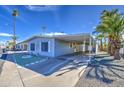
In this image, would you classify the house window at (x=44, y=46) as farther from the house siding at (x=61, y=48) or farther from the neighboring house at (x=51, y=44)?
the house siding at (x=61, y=48)

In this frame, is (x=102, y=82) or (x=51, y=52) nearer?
(x=102, y=82)

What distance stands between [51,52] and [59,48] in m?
1.57

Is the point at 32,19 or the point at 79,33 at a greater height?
the point at 32,19

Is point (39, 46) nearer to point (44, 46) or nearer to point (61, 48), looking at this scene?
point (44, 46)

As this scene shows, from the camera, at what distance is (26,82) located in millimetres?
6840

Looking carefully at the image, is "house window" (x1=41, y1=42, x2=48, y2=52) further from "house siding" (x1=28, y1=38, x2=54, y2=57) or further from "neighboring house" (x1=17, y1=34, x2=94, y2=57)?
"house siding" (x1=28, y1=38, x2=54, y2=57)

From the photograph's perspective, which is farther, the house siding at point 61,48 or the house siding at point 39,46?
the house siding at point 61,48

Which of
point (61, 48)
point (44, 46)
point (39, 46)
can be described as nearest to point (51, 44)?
point (44, 46)

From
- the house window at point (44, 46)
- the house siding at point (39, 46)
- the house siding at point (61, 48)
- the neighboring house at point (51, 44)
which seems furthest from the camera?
the house window at point (44, 46)

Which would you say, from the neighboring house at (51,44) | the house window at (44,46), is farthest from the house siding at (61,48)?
the house window at (44,46)

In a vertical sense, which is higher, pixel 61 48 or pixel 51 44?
pixel 51 44
